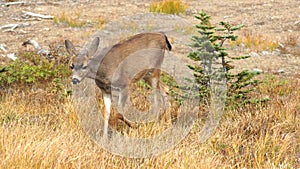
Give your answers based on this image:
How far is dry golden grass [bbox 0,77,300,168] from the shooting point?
461cm

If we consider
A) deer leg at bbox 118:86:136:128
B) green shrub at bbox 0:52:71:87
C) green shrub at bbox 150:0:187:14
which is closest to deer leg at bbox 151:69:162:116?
deer leg at bbox 118:86:136:128

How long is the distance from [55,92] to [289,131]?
355 cm

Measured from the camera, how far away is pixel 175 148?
526 cm

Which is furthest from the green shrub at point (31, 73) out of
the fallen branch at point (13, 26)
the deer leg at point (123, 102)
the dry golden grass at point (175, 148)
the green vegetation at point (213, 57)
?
the fallen branch at point (13, 26)

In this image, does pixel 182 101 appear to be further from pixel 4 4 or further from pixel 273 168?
pixel 4 4

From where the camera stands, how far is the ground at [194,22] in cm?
1198

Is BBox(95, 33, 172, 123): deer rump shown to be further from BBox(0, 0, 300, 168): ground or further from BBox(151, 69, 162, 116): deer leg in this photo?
BBox(0, 0, 300, 168): ground

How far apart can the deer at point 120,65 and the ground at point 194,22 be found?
4474mm

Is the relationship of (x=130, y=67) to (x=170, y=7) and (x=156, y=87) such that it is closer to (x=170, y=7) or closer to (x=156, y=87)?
(x=156, y=87)

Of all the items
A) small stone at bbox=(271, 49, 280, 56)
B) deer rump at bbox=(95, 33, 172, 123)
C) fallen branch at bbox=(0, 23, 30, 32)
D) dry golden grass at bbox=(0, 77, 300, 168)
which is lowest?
small stone at bbox=(271, 49, 280, 56)

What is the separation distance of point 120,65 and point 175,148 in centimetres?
170

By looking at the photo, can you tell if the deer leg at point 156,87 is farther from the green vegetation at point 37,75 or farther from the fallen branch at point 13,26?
the fallen branch at point 13,26

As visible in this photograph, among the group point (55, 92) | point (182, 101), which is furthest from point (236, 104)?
point (55, 92)

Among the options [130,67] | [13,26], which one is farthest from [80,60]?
[13,26]
